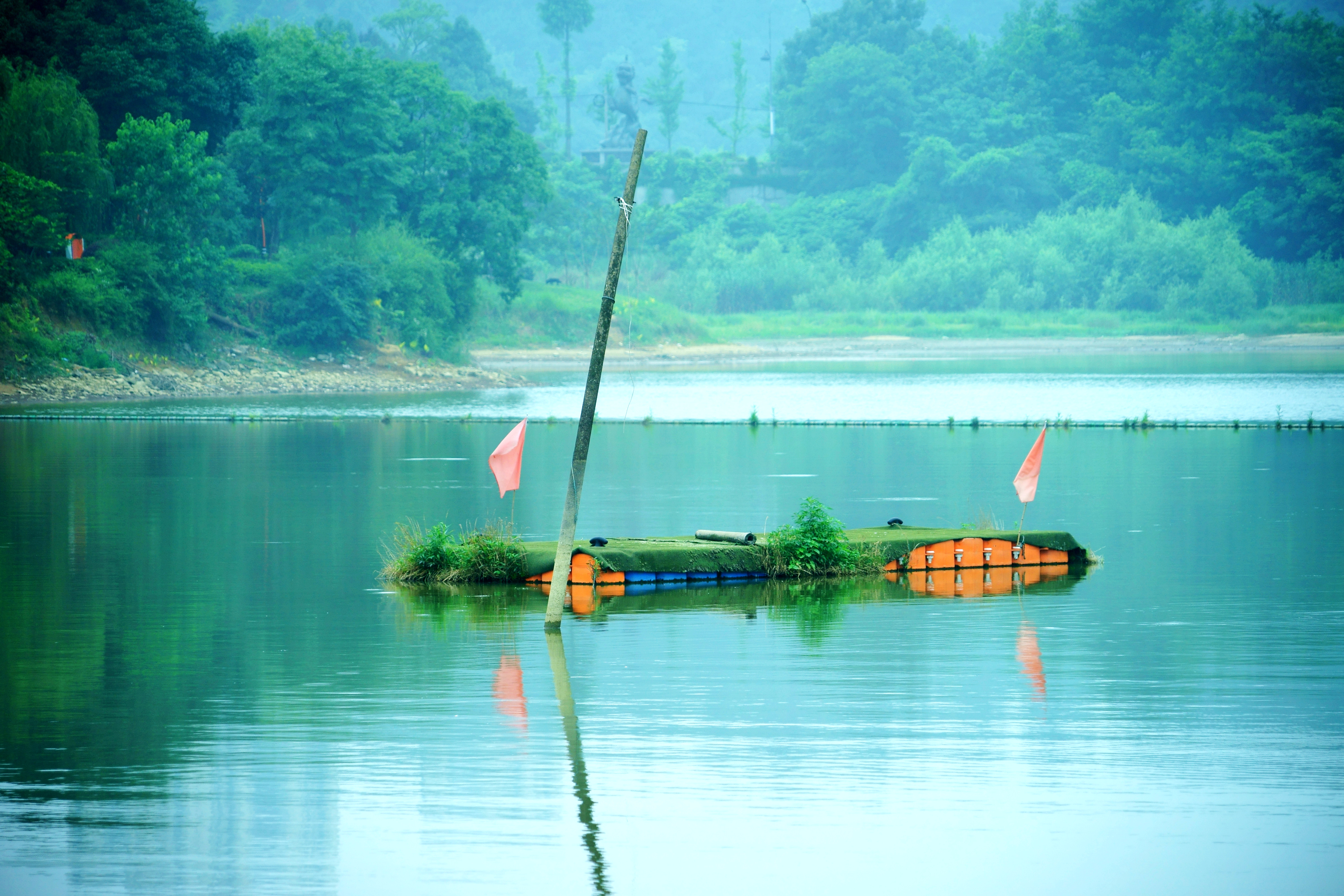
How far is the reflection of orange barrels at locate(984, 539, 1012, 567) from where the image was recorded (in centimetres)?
2847

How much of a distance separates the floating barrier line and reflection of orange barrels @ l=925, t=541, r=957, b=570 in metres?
38.5

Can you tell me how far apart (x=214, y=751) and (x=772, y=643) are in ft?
25.6

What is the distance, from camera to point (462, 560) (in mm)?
26062

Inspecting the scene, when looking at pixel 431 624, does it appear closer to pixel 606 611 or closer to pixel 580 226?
pixel 606 611

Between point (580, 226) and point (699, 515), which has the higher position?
point (580, 226)

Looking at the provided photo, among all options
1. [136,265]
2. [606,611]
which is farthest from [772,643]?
[136,265]

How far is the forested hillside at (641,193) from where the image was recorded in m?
94.6

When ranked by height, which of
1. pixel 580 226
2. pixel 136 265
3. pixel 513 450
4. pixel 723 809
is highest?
pixel 580 226

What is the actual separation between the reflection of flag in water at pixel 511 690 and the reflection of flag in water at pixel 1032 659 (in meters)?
5.23

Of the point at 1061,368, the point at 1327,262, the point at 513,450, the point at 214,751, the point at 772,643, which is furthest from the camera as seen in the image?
the point at 1327,262

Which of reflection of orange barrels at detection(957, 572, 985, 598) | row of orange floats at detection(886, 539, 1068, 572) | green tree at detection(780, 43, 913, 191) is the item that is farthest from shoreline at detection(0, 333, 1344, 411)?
reflection of orange barrels at detection(957, 572, 985, 598)

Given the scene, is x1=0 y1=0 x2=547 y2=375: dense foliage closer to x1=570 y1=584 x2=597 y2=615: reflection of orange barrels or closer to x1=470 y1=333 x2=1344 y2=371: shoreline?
x1=470 y1=333 x2=1344 y2=371: shoreline

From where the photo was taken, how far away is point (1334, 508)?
38594 mm

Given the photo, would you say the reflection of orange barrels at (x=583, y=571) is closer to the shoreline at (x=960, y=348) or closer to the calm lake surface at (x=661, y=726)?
the calm lake surface at (x=661, y=726)
